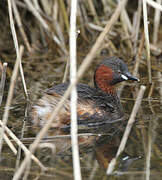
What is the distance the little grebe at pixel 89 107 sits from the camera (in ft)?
15.8

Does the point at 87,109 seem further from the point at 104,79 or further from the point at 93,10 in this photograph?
the point at 93,10

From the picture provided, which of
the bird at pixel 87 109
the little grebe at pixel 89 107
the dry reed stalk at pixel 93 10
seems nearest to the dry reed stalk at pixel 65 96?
the bird at pixel 87 109

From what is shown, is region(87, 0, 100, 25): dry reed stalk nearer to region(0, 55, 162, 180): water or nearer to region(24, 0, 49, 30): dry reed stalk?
region(24, 0, 49, 30): dry reed stalk

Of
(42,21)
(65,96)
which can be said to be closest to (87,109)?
(65,96)

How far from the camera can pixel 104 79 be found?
18.1ft

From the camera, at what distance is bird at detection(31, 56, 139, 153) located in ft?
15.8

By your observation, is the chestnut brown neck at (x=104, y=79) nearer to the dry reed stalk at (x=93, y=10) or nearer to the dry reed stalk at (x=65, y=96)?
the dry reed stalk at (x=93, y=10)

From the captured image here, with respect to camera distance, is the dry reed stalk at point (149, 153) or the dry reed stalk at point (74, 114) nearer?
the dry reed stalk at point (74, 114)

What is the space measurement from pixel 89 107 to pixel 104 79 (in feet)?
2.24

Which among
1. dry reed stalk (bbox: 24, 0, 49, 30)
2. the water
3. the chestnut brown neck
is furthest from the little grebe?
dry reed stalk (bbox: 24, 0, 49, 30)

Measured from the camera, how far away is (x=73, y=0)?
12.6 ft

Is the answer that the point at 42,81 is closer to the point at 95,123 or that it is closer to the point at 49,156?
the point at 95,123

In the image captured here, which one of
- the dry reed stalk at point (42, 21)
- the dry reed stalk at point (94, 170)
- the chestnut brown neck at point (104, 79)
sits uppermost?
the dry reed stalk at point (42, 21)

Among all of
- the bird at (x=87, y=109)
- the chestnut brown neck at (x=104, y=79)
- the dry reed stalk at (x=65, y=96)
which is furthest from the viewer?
the chestnut brown neck at (x=104, y=79)
